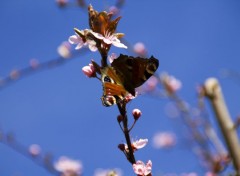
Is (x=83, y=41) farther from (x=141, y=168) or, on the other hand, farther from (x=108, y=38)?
(x=141, y=168)

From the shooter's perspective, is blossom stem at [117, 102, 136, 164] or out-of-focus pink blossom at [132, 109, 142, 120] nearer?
blossom stem at [117, 102, 136, 164]

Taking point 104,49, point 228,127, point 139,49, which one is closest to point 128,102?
point 104,49

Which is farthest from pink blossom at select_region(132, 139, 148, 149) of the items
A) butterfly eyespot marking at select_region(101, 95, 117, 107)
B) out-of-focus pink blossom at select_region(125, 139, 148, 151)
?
butterfly eyespot marking at select_region(101, 95, 117, 107)

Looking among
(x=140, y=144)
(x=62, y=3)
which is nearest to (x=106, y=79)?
Result: (x=140, y=144)

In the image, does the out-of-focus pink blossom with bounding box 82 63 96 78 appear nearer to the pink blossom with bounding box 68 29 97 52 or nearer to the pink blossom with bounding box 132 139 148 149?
the pink blossom with bounding box 68 29 97 52

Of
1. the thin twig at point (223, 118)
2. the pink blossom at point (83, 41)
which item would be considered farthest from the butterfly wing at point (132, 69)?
the thin twig at point (223, 118)

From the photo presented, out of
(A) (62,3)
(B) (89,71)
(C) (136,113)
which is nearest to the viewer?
(B) (89,71)

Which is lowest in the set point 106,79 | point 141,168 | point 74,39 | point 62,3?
point 141,168
